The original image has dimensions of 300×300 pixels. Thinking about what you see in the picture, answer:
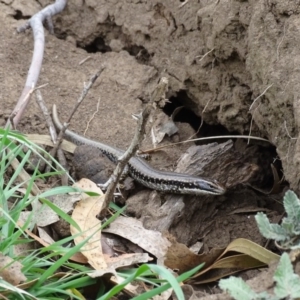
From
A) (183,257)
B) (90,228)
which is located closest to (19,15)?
(90,228)

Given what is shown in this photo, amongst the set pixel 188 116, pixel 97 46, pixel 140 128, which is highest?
pixel 140 128

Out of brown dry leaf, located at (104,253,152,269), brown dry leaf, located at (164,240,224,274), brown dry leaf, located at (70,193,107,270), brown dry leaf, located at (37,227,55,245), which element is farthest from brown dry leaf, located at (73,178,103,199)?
brown dry leaf, located at (164,240,224,274)

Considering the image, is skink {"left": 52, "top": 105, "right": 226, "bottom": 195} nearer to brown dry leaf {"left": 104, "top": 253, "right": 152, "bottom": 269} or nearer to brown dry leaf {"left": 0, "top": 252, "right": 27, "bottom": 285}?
brown dry leaf {"left": 104, "top": 253, "right": 152, "bottom": 269}

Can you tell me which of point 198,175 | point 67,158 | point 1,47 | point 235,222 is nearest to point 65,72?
point 1,47

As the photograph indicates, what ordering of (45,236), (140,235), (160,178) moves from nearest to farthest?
(45,236) < (140,235) < (160,178)

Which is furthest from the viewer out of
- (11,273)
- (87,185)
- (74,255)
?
(87,185)

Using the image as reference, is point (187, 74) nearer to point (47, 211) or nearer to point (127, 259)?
point (47, 211)

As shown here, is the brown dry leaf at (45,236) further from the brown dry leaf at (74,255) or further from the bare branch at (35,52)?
the bare branch at (35,52)

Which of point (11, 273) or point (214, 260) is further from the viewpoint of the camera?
point (214, 260)

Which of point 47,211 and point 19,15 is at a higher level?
point 19,15
